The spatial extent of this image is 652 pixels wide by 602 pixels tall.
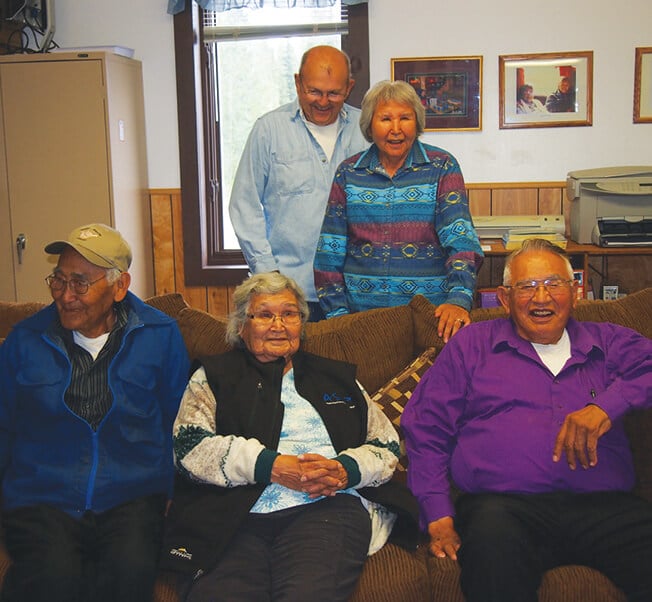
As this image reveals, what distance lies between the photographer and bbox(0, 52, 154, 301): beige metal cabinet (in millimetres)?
4152

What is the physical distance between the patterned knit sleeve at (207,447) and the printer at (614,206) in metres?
2.45

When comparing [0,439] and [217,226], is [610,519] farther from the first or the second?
[217,226]

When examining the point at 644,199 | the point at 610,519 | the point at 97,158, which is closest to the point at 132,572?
the point at 610,519

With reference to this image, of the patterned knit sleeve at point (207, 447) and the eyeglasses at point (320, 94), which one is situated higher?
the eyeglasses at point (320, 94)

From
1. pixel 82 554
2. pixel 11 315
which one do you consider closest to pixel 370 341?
pixel 82 554

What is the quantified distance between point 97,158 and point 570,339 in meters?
2.79

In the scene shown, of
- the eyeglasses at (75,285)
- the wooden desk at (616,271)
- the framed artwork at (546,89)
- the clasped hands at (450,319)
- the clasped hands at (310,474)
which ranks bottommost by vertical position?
the clasped hands at (310,474)

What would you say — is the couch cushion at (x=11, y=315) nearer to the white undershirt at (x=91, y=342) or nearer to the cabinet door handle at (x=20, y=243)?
the white undershirt at (x=91, y=342)

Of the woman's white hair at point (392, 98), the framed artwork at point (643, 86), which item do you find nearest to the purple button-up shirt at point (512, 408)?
the woman's white hair at point (392, 98)

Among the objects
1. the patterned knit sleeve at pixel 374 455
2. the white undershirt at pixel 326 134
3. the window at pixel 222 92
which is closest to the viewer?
the patterned knit sleeve at pixel 374 455

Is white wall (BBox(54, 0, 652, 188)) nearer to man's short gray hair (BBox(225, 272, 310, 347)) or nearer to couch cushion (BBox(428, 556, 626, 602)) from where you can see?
man's short gray hair (BBox(225, 272, 310, 347))

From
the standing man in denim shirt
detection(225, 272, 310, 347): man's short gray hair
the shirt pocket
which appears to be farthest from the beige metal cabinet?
detection(225, 272, 310, 347): man's short gray hair

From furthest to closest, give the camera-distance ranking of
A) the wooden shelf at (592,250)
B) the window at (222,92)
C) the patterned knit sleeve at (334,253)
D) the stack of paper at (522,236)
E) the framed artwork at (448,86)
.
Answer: the window at (222,92) < the framed artwork at (448,86) < the stack of paper at (522,236) < the wooden shelf at (592,250) < the patterned knit sleeve at (334,253)

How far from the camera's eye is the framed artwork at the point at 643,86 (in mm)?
4301
